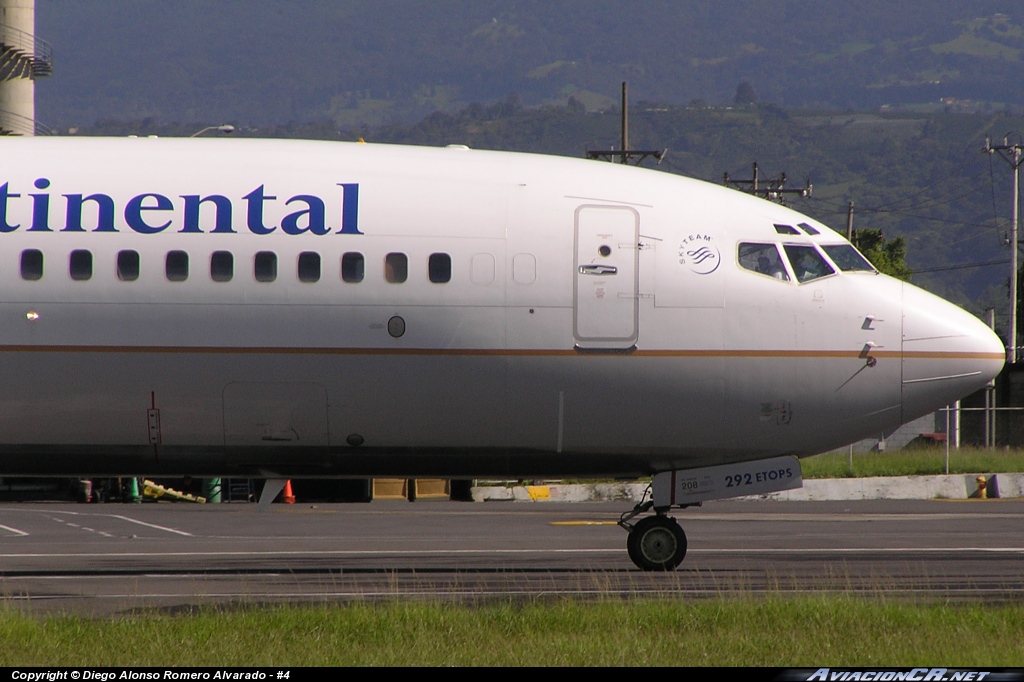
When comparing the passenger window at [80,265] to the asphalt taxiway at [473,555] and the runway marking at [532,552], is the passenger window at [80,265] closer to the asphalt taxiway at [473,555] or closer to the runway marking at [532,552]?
→ the asphalt taxiway at [473,555]

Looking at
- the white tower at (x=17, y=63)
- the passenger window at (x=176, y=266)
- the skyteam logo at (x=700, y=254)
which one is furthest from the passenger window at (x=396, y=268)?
the white tower at (x=17, y=63)

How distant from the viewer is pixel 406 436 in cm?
1557

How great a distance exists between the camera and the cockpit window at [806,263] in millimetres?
15781

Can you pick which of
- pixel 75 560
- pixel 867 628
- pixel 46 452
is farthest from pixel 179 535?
pixel 867 628

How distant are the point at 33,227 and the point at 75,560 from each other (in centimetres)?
549

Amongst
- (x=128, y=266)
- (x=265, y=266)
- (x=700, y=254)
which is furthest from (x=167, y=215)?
(x=700, y=254)

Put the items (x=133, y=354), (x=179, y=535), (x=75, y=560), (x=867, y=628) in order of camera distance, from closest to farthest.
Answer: (x=867, y=628), (x=133, y=354), (x=75, y=560), (x=179, y=535)

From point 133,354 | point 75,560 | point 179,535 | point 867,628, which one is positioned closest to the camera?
point 867,628

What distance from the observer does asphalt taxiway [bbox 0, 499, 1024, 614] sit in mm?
14711

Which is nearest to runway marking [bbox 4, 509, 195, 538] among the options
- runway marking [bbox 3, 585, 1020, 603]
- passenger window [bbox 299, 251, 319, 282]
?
runway marking [bbox 3, 585, 1020, 603]

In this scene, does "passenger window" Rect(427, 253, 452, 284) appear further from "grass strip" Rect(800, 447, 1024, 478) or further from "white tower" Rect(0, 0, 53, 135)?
"white tower" Rect(0, 0, 53, 135)

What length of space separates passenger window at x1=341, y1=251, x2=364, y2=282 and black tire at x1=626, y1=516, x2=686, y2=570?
177 inches

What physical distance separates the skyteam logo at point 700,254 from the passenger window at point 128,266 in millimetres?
6161

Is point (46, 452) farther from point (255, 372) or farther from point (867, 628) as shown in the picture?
point (867, 628)
